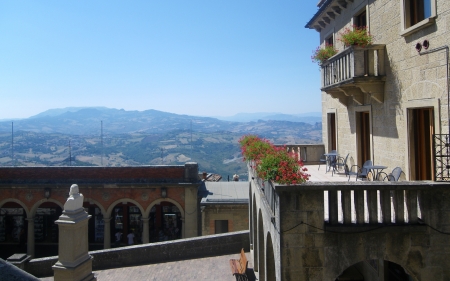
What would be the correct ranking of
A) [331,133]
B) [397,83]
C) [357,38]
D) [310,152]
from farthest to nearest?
[310,152]
[331,133]
[357,38]
[397,83]

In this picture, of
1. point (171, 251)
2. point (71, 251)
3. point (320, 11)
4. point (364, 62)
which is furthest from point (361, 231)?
point (171, 251)

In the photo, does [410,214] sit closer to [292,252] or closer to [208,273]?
[292,252]

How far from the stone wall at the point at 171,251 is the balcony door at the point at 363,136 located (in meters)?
6.80

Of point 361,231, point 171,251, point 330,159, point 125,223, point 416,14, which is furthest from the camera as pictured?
point 125,223

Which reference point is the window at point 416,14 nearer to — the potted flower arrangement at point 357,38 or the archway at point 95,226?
the potted flower arrangement at point 357,38

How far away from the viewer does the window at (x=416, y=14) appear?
27.0 feet

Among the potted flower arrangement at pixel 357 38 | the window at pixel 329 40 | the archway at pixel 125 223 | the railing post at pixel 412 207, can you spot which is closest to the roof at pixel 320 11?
the window at pixel 329 40

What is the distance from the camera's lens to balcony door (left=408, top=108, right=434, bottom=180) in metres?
9.03

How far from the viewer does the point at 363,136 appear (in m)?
13.4

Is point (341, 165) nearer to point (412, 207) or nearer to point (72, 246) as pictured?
point (412, 207)

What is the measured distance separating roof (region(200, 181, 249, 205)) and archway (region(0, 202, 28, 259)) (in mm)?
11822

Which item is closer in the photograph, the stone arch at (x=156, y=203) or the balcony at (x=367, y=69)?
the balcony at (x=367, y=69)

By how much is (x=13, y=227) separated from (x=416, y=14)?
84.5 ft

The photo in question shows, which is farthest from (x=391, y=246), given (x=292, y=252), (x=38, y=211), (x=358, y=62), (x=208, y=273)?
(x=38, y=211)
